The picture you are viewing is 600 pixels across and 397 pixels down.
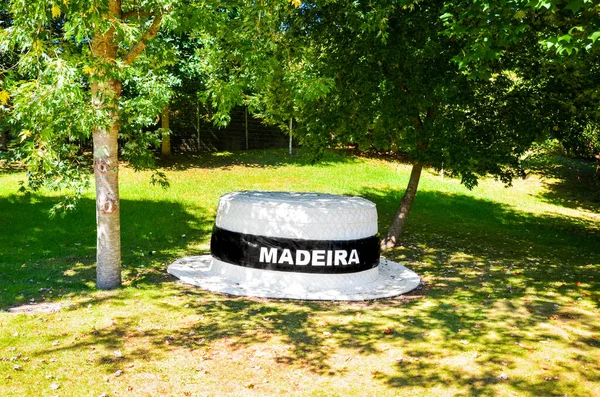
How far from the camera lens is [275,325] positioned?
8.34 m

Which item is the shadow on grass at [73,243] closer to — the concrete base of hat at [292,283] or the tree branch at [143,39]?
the concrete base of hat at [292,283]

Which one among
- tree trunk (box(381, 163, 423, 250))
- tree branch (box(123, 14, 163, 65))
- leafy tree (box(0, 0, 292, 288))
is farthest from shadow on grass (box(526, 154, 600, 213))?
tree branch (box(123, 14, 163, 65))

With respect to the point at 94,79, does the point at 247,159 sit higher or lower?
lower

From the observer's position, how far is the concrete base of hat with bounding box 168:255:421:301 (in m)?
10.1

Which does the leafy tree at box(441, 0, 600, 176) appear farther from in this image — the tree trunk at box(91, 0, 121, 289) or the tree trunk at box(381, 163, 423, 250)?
the tree trunk at box(91, 0, 121, 289)

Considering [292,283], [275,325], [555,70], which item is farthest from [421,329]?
[555,70]

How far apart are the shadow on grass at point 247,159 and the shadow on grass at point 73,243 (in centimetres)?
648

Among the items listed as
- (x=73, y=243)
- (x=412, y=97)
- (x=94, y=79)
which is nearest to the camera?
(x=94, y=79)

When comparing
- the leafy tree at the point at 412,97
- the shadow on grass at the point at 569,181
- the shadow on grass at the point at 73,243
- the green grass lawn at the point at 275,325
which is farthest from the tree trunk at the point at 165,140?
the shadow on grass at the point at 569,181

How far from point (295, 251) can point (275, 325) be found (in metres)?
2.16

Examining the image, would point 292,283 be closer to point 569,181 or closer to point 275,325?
point 275,325

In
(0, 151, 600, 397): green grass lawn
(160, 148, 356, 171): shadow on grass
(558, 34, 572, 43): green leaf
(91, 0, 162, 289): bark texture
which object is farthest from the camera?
(160, 148, 356, 171): shadow on grass

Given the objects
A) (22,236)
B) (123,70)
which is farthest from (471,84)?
(22,236)

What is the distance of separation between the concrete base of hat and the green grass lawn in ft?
1.13
